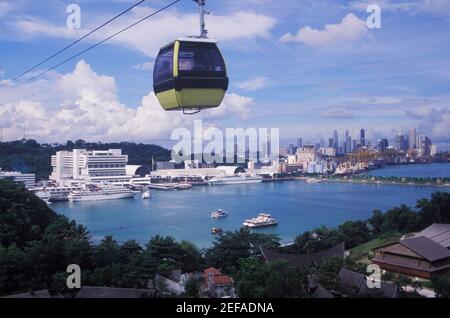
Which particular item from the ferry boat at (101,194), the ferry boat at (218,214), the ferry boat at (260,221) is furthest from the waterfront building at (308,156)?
the ferry boat at (101,194)

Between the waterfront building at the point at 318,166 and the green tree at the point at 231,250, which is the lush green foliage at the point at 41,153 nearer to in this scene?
the green tree at the point at 231,250

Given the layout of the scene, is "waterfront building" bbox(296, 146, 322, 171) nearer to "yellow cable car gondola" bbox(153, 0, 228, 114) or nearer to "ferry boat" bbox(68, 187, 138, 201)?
"ferry boat" bbox(68, 187, 138, 201)

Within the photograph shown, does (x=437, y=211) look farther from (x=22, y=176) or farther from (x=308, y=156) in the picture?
(x=22, y=176)

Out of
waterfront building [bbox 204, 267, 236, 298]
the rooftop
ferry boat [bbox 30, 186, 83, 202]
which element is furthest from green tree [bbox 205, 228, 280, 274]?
ferry boat [bbox 30, 186, 83, 202]

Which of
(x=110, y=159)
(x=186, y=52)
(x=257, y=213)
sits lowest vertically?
(x=257, y=213)

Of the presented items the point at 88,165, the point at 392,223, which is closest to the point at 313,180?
the point at 392,223
